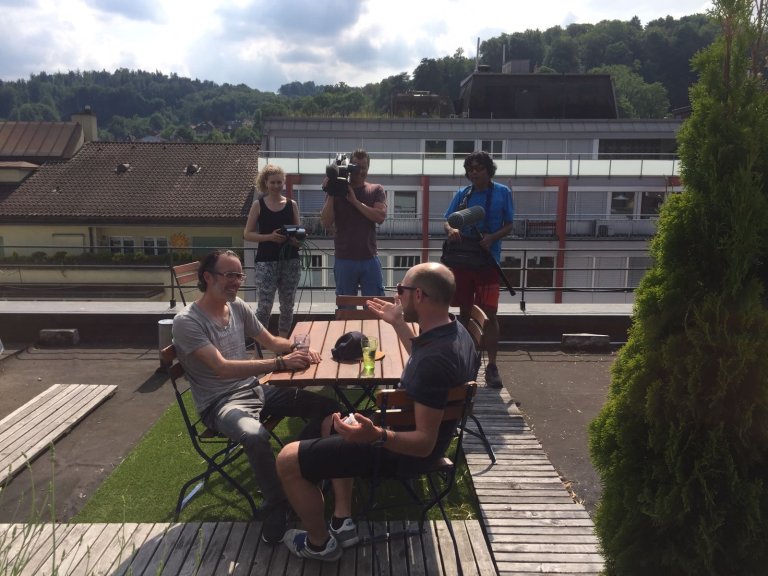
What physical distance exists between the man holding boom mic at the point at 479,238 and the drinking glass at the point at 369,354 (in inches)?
69.6

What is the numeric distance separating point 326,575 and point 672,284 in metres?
1.84

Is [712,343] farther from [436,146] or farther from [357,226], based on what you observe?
[436,146]

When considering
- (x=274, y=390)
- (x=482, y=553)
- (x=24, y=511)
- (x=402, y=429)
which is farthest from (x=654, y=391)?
(x=24, y=511)

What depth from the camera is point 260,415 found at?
3.36 metres

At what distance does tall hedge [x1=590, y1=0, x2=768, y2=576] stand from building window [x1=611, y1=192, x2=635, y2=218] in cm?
2896

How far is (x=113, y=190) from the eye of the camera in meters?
30.1

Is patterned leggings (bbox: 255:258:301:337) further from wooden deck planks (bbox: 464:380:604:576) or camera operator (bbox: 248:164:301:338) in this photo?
wooden deck planks (bbox: 464:380:604:576)

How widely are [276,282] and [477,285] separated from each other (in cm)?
175

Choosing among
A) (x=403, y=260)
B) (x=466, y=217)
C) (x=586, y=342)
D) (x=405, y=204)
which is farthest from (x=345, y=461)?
(x=405, y=204)

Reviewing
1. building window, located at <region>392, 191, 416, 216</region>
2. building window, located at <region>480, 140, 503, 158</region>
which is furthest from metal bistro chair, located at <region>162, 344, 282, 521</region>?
building window, located at <region>480, 140, 503, 158</region>

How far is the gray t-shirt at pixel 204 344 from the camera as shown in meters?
3.17

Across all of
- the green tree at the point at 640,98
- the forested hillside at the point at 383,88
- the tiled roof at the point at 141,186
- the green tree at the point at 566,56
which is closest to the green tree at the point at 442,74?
the forested hillside at the point at 383,88

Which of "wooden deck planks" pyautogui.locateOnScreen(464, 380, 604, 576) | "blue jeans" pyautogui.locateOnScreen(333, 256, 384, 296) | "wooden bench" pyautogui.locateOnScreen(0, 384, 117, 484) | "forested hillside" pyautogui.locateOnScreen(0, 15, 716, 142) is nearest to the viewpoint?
"wooden deck planks" pyautogui.locateOnScreen(464, 380, 604, 576)

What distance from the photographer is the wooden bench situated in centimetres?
398
